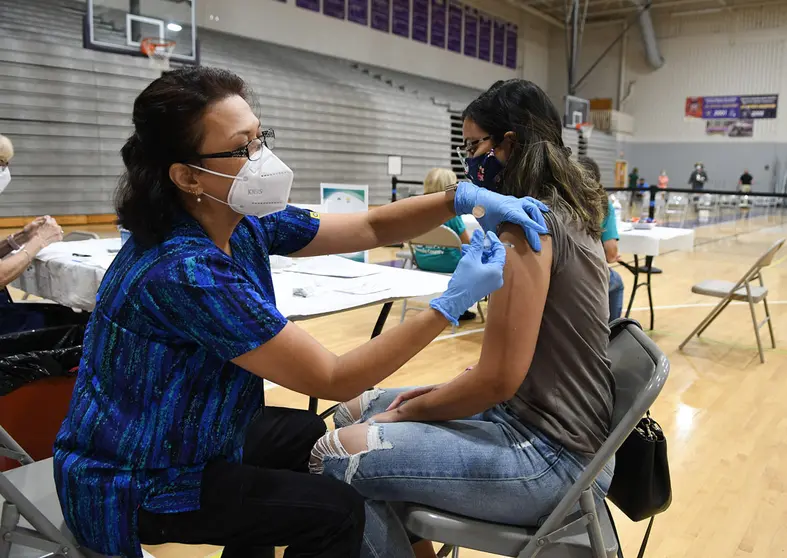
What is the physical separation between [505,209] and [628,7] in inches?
858

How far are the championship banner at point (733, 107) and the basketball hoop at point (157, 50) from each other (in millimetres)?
16929

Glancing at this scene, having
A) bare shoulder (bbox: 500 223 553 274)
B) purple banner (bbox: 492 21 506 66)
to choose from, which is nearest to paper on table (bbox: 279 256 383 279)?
bare shoulder (bbox: 500 223 553 274)

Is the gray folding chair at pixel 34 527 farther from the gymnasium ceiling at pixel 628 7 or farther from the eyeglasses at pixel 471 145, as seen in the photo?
the gymnasium ceiling at pixel 628 7

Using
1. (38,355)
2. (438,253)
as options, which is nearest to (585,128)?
(438,253)

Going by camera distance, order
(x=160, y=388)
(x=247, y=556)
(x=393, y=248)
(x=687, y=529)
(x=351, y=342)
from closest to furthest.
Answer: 1. (x=160, y=388)
2. (x=247, y=556)
3. (x=687, y=529)
4. (x=351, y=342)
5. (x=393, y=248)

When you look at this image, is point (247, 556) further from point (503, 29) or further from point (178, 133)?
point (503, 29)

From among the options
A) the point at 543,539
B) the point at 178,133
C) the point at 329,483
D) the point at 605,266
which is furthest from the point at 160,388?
the point at 605,266

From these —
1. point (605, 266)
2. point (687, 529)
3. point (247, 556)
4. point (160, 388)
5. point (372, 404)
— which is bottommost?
point (687, 529)

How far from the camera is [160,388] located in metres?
1.05

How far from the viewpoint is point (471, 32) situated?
1836cm

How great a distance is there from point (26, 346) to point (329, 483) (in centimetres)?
168

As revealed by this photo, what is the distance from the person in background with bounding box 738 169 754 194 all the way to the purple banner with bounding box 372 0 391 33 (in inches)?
455

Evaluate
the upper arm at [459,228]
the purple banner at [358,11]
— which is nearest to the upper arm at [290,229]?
the upper arm at [459,228]

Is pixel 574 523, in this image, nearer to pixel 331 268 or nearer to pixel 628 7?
pixel 331 268
